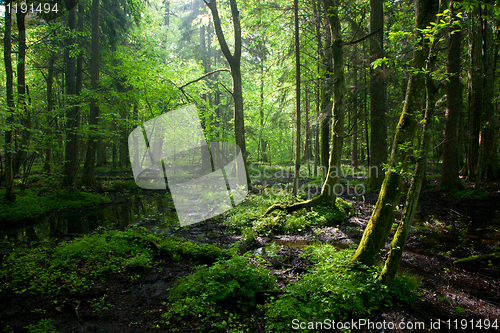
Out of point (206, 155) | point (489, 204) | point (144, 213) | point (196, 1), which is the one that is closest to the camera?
point (489, 204)

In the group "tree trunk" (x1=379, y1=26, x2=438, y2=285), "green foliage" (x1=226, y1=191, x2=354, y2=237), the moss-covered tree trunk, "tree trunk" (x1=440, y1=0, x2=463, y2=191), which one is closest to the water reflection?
"green foliage" (x1=226, y1=191, x2=354, y2=237)

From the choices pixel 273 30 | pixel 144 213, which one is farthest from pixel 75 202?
pixel 273 30

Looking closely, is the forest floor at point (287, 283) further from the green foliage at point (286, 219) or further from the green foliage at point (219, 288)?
the green foliage at point (286, 219)

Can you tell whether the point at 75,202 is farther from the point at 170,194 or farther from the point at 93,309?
the point at 93,309

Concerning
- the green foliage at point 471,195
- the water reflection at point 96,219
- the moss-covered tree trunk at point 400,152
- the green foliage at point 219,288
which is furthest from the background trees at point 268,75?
the green foliage at point 219,288

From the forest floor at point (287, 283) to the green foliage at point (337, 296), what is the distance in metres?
0.17

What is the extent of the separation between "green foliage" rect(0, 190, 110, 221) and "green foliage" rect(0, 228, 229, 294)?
372 cm

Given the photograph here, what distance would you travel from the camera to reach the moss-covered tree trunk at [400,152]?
367cm

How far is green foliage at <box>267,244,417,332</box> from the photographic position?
132 inches

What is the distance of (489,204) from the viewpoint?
953 centimetres

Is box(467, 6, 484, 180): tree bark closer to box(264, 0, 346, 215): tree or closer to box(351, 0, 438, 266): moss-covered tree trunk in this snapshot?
box(264, 0, 346, 215): tree

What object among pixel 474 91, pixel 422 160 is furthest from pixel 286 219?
pixel 474 91

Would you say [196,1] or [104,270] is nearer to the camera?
[104,270]

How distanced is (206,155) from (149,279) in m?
18.7
